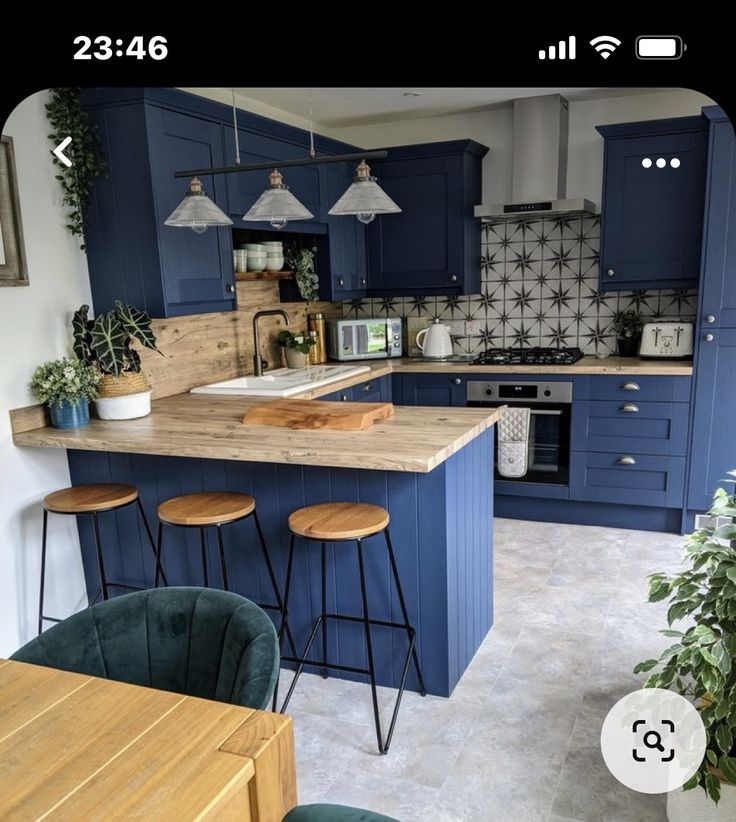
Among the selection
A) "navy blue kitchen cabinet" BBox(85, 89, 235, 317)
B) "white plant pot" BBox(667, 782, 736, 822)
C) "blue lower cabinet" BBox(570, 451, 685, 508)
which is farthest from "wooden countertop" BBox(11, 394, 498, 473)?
"blue lower cabinet" BBox(570, 451, 685, 508)

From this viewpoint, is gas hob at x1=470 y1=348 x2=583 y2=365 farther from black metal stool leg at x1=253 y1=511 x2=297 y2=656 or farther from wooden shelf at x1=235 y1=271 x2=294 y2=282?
black metal stool leg at x1=253 y1=511 x2=297 y2=656

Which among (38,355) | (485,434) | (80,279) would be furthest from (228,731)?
(80,279)

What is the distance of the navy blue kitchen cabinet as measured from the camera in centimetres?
278

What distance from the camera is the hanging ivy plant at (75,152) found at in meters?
2.70

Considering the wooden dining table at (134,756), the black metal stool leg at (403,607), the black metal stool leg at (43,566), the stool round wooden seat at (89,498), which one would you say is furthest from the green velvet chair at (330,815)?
the black metal stool leg at (43,566)

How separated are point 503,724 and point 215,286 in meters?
Result: 2.14

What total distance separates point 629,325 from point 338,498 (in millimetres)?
2468

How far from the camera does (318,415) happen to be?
248cm

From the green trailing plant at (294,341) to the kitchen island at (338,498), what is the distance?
1.27m

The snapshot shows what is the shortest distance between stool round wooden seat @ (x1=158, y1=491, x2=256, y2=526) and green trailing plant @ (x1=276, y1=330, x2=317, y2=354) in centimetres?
172
